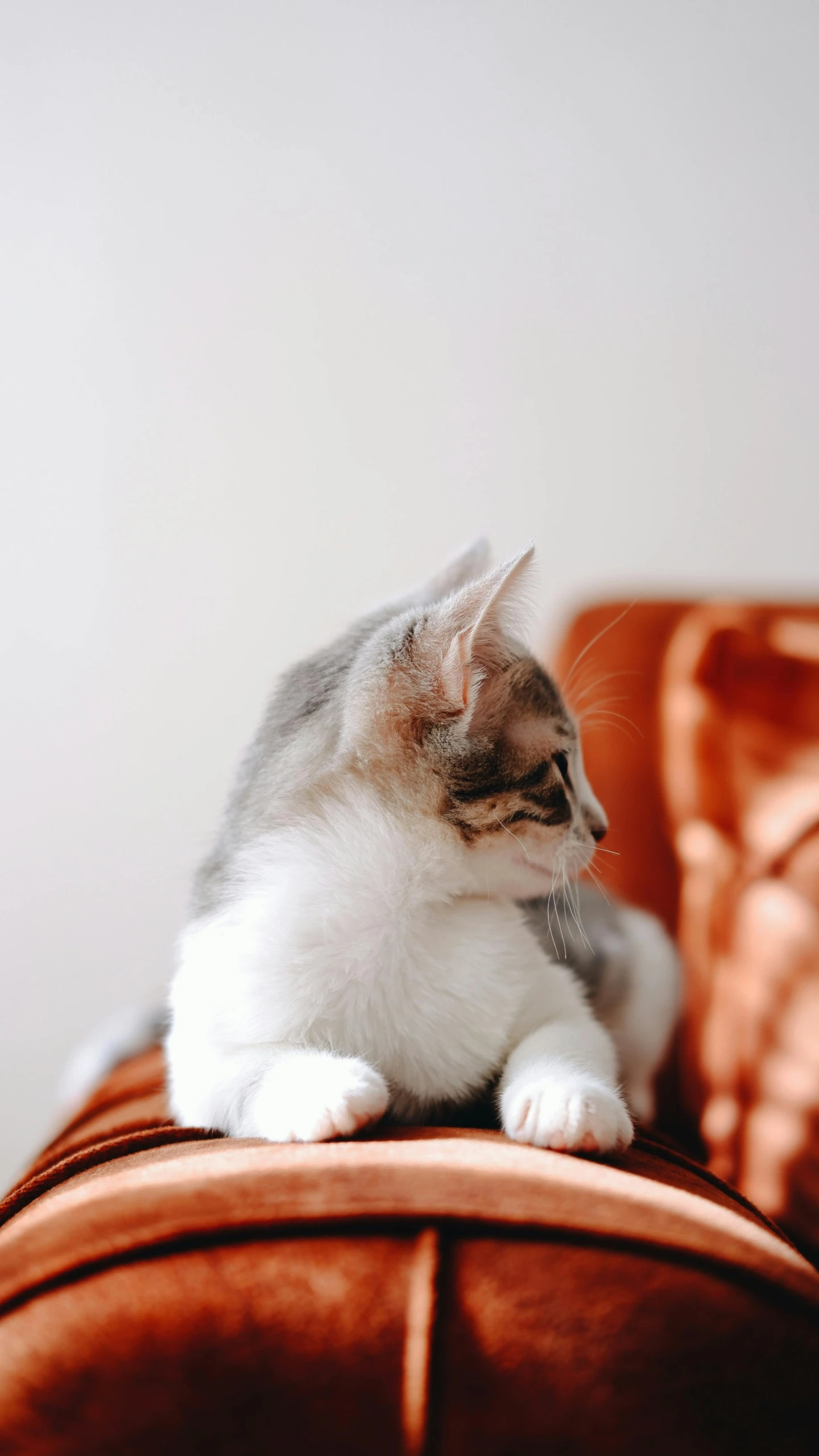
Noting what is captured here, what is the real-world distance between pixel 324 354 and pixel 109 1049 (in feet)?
3.79

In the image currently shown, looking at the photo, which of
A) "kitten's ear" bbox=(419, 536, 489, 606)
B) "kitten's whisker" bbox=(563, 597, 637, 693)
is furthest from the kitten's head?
"kitten's whisker" bbox=(563, 597, 637, 693)

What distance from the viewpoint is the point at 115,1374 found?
42 centimetres

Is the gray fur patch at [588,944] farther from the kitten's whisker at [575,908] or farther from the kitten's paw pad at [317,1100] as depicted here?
the kitten's paw pad at [317,1100]

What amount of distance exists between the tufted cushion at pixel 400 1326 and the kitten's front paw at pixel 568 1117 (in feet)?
0.34

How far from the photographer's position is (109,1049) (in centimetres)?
127

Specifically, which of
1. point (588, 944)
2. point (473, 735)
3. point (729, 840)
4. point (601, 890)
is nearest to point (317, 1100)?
point (473, 735)

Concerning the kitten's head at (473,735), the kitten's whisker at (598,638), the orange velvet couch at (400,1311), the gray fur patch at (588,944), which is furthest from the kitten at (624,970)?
the orange velvet couch at (400,1311)

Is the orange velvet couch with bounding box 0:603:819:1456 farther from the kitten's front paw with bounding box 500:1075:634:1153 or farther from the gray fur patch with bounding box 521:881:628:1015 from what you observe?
the gray fur patch with bounding box 521:881:628:1015

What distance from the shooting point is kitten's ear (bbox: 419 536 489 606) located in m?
0.94

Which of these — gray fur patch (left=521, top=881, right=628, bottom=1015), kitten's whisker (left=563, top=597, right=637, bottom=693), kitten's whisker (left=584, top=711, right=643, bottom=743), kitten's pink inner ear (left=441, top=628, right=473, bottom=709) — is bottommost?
gray fur patch (left=521, top=881, right=628, bottom=1015)

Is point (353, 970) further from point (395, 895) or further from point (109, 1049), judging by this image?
point (109, 1049)

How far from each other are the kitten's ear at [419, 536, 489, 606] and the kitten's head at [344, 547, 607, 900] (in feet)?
0.44

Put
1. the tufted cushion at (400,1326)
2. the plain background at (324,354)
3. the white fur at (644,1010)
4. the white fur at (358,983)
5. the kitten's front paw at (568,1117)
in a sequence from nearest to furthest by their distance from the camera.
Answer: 1. the tufted cushion at (400,1326)
2. the kitten's front paw at (568,1117)
3. the white fur at (358,983)
4. the white fur at (644,1010)
5. the plain background at (324,354)

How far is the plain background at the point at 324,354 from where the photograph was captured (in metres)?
1.51
